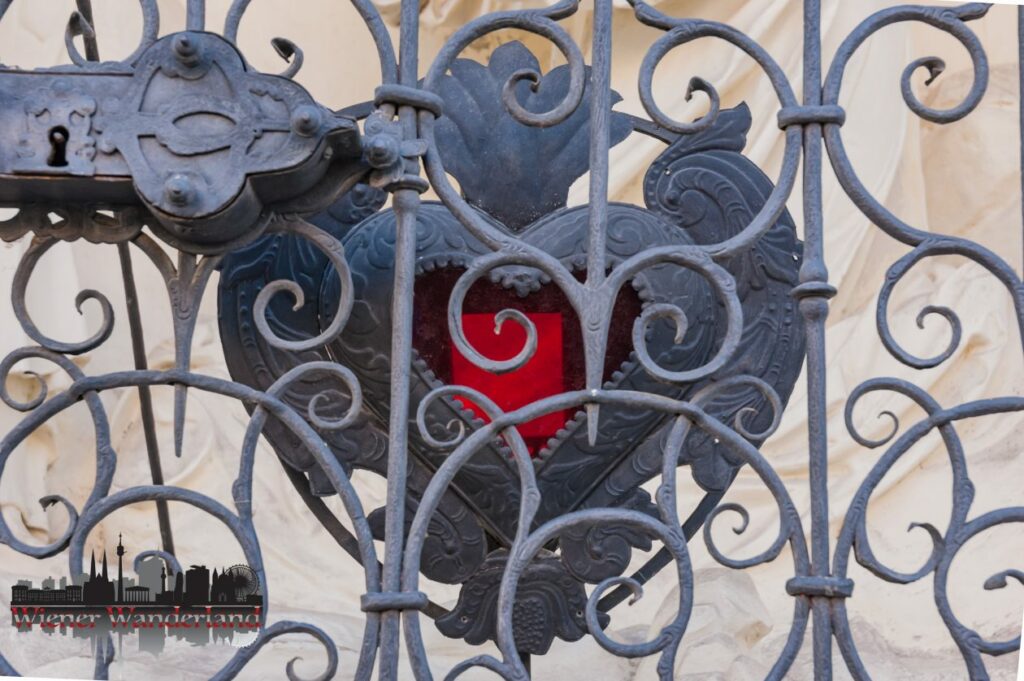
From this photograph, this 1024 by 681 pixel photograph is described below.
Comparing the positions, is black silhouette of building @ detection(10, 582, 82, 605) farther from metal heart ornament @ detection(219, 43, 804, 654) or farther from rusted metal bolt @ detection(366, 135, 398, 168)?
rusted metal bolt @ detection(366, 135, 398, 168)

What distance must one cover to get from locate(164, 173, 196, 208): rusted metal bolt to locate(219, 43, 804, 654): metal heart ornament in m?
0.44

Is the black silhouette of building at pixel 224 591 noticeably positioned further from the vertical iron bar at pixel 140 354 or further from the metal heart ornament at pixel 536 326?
the vertical iron bar at pixel 140 354

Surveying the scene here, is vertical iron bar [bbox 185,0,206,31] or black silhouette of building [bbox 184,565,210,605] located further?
black silhouette of building [bbox 184,565,210,605]

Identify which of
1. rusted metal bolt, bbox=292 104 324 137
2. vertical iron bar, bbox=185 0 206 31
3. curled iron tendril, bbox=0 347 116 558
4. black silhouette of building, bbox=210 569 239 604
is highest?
vertical iron bar, bbox=185 0 206 31

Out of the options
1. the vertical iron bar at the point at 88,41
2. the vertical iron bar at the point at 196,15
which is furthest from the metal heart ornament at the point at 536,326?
the vertical iron bar at the point at 196,15

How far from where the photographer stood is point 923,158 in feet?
13.5

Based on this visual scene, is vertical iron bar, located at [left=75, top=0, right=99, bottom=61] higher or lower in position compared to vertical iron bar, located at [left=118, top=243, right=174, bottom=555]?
higher

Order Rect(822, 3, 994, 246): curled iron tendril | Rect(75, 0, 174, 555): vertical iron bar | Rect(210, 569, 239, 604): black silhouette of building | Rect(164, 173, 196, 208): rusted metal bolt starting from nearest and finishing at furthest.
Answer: Rect(164, 173, 196, 208): rusted metal bolt < Rect(822, 3, 994, 246): curled iron tendril < Rect(210, 569, 239, 604): black silhouette of building < Rect(75, 0, 174, 555): vertical iron bar

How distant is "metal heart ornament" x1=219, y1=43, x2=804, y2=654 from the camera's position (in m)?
2.23

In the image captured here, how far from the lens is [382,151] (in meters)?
1.83

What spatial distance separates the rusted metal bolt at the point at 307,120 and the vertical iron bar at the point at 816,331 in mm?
489

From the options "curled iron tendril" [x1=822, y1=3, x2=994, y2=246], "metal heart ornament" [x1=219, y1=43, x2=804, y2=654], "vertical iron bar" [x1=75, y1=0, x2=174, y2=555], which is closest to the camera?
"curled iron tendril" [x1=822, y1=3, x2=994, y2=246]

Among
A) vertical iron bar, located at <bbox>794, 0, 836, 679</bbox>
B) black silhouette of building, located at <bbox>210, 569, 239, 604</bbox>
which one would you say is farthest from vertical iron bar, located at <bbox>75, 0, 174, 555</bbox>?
vertical iron bar, located at <bbox>794, 0, 836, 679</bbox>

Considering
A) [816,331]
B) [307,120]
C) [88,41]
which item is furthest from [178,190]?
[816,331]
